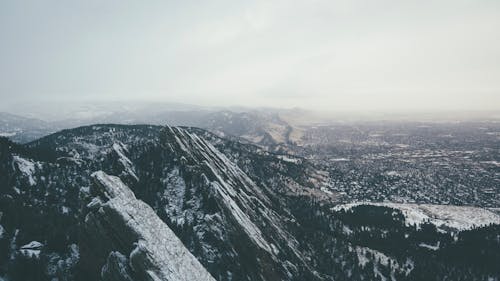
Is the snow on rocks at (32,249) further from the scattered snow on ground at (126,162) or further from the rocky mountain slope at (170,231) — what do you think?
the scattered snow on ground at (126,162)

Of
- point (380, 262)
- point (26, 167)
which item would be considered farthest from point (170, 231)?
point (380, 262)

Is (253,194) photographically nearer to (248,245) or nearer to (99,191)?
(248,245)

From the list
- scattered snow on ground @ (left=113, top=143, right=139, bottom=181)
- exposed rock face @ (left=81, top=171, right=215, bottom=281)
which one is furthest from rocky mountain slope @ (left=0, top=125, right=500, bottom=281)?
scattered snow on ground @ (left=113, top=143, right=139, bottom=181)

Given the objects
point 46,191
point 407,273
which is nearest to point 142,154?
point 46,191

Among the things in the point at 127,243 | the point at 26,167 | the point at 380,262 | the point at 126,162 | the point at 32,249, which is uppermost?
the point at 126,162

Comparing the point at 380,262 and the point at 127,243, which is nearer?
the point at 127,243

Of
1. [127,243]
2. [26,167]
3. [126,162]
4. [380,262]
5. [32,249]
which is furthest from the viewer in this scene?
[380,262]

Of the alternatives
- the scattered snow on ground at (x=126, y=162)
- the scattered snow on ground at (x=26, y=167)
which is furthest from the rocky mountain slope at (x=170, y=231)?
the scattered snow on ground at (x=126, y=162)

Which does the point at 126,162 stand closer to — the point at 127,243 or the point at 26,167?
the point at 26,167
